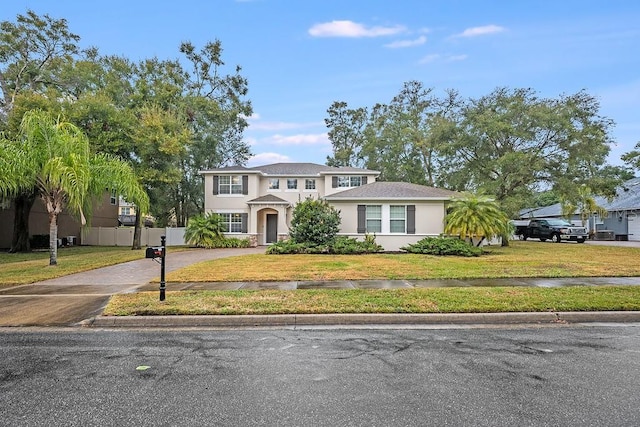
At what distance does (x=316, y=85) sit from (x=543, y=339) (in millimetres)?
18066

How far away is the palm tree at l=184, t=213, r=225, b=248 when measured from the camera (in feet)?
78.0

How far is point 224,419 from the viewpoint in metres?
3.08

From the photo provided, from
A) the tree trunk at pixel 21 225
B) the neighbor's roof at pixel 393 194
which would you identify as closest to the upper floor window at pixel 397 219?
the neighbor's roof at pixel 393 194

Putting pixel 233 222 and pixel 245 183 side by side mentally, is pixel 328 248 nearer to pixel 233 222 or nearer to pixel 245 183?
pixel 233 222

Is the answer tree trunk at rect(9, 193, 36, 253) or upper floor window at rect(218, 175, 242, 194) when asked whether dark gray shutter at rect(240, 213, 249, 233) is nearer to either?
upper floor window at rect(218, 175, 242, 194)

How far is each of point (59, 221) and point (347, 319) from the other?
2769 centimetres

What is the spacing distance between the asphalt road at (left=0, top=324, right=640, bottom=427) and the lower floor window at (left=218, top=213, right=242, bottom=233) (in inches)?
785

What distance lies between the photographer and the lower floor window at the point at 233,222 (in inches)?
1014

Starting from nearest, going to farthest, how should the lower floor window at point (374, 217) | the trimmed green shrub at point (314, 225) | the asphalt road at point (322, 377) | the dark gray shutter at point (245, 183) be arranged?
the asphalt road at point (322, 377), the trimmed green shrub at point (314, 225), the lower floor window at point (374, 217), the dark gray shutter at point (245, 183)

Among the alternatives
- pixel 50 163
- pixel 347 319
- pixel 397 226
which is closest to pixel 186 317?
pixel 347 319

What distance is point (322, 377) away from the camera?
3.99 m

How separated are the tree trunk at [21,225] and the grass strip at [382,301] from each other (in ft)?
58.2

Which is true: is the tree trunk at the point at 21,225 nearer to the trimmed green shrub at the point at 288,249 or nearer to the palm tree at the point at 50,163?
the palm tree at the point at 50,163

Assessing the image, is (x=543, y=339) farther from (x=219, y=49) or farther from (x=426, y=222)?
(x=219, y=49)
